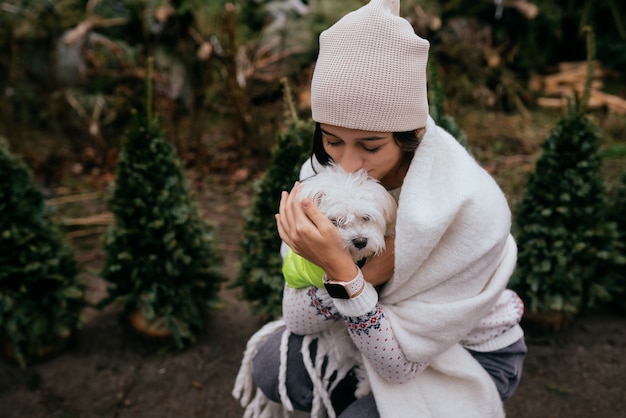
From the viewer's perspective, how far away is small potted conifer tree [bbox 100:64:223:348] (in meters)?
3.34

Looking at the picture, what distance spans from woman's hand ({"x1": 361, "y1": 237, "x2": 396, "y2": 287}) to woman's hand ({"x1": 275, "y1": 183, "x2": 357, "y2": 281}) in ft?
0.60

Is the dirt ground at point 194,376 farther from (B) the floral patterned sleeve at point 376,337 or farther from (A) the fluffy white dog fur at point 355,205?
(A) the fluffy white dog fur at point 355,205

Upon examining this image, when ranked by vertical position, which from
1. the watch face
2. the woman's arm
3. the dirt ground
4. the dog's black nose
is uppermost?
the dog's black nose

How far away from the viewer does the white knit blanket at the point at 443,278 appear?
6.01ft

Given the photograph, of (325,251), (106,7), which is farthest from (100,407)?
(106,7)

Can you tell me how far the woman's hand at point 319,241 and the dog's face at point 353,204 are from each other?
71 millimetres

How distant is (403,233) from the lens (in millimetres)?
1827

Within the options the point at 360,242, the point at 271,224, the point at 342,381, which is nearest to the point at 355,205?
the point at 360,242

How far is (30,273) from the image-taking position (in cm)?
330

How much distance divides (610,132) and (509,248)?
6.05 m

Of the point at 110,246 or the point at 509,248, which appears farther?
the point at 110,246

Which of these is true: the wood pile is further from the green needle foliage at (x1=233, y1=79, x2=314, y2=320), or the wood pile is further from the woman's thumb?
the woman's thumb

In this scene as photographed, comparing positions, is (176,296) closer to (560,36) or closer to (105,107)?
(105,107)

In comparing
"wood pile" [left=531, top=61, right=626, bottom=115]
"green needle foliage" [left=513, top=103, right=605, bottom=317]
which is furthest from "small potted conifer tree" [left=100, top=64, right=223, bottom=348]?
"wood pile" [left=531, top=61, right=626, bottom=115]
